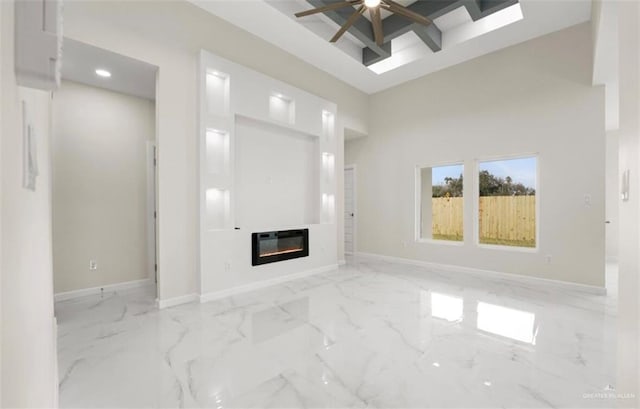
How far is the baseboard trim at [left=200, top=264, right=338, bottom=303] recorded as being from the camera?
383 cm

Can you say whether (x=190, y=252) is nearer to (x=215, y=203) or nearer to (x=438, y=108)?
(x=215, y=203)

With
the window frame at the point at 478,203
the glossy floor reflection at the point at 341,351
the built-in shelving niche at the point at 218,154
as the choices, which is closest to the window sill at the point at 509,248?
the window frame at the point at 478,203

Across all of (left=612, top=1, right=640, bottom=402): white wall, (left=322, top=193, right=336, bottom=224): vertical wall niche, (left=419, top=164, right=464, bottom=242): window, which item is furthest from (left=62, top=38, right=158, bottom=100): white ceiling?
(left=419, top=164, right=464, bottom=242): window

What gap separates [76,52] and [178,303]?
3105 millimetres

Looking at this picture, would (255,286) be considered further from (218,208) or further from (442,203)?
(442,203)

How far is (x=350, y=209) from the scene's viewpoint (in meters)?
7.30

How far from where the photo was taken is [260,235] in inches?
174

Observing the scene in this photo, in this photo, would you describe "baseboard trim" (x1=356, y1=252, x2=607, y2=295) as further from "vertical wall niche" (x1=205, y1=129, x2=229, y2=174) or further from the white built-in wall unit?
"vertical wall niche" (x1=205, y1=129, x2=229, y2=174)

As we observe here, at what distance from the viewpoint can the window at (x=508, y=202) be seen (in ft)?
15.7

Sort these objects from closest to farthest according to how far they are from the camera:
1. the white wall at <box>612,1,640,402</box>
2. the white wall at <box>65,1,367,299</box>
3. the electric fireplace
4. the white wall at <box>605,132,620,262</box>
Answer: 1. the white wall at <box>612,1,640,402</box>
2. the white wall at <box>65,1,367,299</box>
3. the electric fireplace
4. the white wall at <box>605,132,620,262</box>

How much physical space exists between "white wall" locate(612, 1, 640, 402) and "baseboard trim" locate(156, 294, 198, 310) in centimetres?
391

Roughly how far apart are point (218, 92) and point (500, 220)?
16.8 feet

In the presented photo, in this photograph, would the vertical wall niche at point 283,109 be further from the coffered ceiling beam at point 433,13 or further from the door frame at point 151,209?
the door frame at point 151,209

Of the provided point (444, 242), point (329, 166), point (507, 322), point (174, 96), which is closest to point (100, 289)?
point (174, 96)
